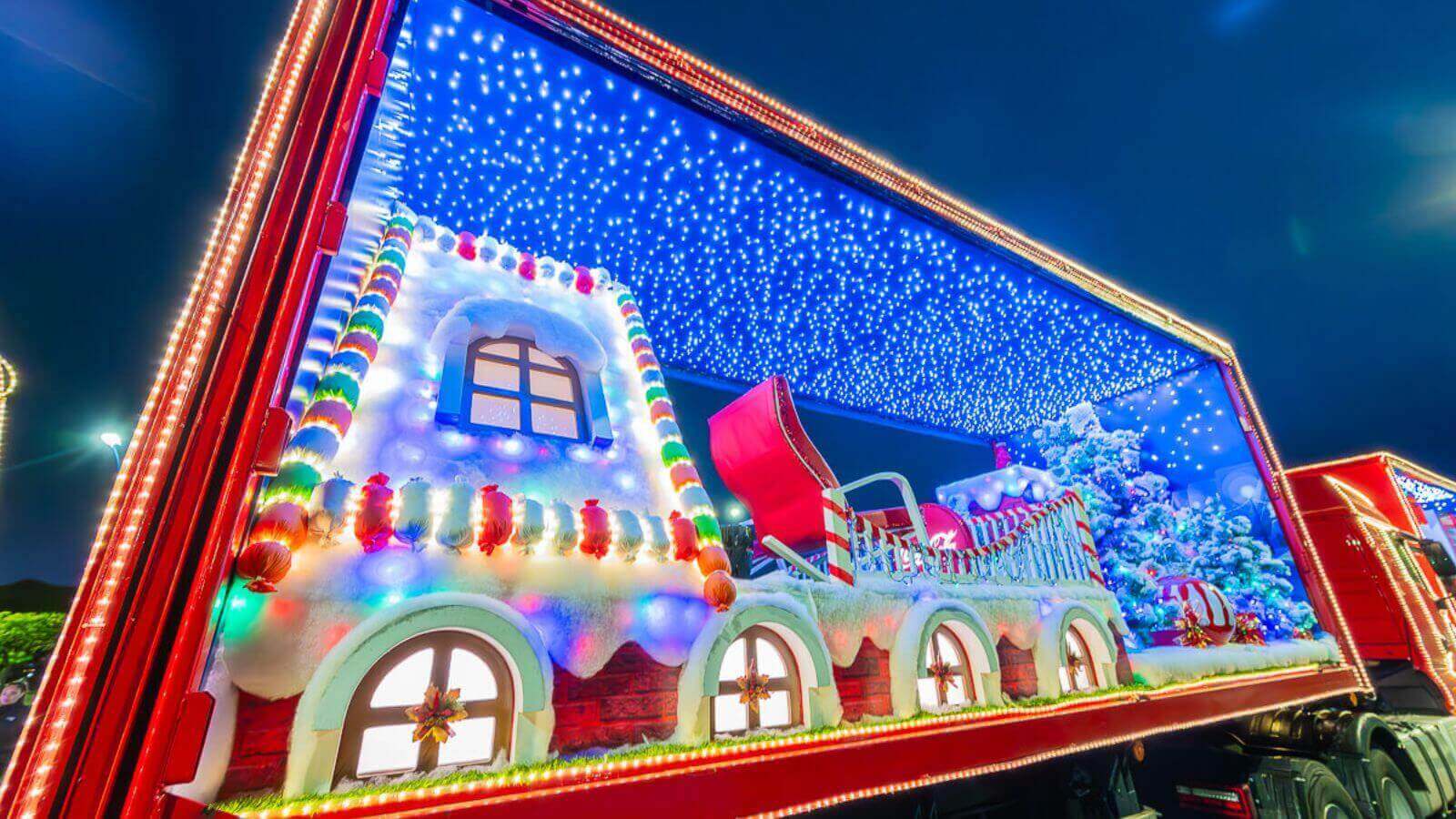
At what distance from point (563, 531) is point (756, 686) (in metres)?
1.58

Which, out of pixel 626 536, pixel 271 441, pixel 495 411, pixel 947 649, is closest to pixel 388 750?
pixel 626 536

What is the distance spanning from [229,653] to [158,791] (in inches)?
24.6

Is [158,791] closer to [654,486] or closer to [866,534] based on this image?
[654,486]

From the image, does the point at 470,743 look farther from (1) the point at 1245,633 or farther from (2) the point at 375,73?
(1) the point at 1245,633

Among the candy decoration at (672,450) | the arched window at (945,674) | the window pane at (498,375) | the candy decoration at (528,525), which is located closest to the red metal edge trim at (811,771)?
the arched window at (945,674)

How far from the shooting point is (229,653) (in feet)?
7.03

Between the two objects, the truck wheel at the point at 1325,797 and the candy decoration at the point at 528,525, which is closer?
the candy decoration at the point at 528,525

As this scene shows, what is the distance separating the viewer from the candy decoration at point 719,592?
322cm

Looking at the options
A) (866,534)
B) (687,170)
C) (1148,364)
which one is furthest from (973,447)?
(687,170)

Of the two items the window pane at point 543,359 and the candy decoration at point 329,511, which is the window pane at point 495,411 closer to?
the window pane at point 543,359

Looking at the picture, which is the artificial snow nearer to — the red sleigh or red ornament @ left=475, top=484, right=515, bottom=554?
the red sleigh

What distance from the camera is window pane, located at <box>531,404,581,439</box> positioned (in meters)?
3.86

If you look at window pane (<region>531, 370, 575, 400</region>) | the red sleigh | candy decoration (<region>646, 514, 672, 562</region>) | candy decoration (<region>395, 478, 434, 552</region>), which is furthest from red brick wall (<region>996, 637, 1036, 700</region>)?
candy decoration (<region>395, 478, 434, 552</region>)

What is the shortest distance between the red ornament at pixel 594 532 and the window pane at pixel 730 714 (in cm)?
116
